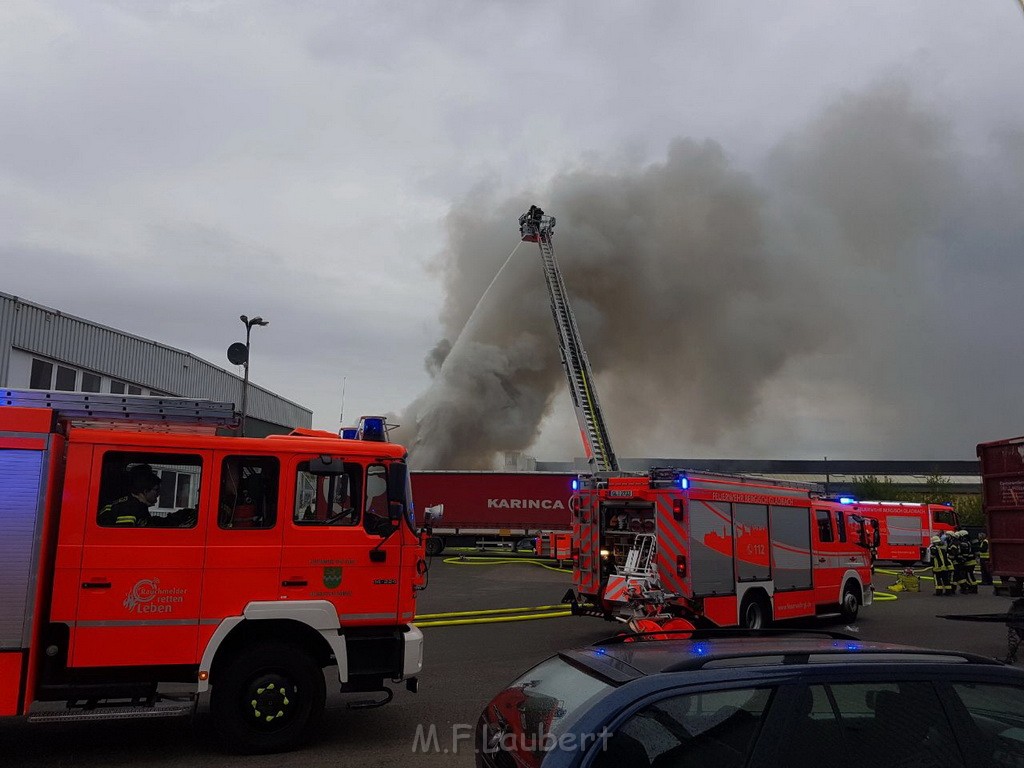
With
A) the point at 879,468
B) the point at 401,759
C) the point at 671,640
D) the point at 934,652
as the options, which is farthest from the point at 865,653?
the point at 879,468

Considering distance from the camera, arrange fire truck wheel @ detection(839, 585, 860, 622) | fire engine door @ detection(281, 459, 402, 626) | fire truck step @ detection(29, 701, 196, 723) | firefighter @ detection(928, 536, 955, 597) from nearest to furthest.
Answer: fire truck step @ detection(29, 701, 196, 723)
fire engine door @ detection(281, 459, 402, 626)
fire truck wheel @ detection(839, 585, 860, 622)
firefighter @ detection(928, 536, 955, 597)

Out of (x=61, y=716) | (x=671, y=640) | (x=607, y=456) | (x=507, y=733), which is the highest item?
(x=607, y=456)

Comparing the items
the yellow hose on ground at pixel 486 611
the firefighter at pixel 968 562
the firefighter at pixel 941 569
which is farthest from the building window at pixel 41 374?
the firefighter at pixel 968 562

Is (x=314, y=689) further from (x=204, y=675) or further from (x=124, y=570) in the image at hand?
(x=124, y=570)

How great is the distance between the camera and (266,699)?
520 centimetres

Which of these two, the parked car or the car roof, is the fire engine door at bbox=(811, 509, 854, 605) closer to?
the car roof

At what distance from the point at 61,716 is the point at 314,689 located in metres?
1.59

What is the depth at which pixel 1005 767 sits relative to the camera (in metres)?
2.51

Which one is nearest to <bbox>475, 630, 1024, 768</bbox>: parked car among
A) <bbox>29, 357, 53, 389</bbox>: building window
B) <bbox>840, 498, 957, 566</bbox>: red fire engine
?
<bbox>29, 357, 53, 389</bbox>: building window

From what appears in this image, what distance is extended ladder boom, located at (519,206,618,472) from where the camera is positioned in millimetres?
23219

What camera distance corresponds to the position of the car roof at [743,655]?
2.69 m

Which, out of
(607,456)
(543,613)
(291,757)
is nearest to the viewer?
(291,757)

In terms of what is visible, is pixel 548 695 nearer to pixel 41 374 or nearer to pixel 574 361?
pixel 41 374

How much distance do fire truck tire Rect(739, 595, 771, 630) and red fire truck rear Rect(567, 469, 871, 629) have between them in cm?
1
